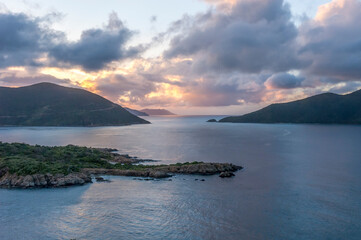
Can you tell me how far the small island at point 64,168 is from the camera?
53.6m

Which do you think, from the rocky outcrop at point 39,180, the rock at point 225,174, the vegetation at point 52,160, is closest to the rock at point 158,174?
the vegetation at point 52,160

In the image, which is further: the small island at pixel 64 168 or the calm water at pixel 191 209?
the small island at pixel 64 168

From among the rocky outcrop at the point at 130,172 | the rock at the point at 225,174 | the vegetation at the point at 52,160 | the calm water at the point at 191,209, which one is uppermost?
the vegetation at the point at 52,160

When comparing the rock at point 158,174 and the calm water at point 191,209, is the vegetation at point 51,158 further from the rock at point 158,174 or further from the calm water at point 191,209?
the rock at point 158,174

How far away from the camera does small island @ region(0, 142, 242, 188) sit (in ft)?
176

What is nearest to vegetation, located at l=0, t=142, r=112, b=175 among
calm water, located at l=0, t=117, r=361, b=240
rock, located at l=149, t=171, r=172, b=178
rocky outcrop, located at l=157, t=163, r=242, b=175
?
calm water, located at l=0, t=117, r=361, b=240

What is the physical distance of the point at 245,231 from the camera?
35.7 meters

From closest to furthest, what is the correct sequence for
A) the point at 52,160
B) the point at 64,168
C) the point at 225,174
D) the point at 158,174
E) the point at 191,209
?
the point at 191,209 < the point at 64,168 < the point at 158,174 < the point at 225,174 < the point at 52,160

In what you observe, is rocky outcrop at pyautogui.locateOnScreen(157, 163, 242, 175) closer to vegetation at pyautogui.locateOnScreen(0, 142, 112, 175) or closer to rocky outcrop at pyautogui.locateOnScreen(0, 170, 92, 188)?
vegetation at pyautogui.locateOnScreen(0, 142, 112, 175)

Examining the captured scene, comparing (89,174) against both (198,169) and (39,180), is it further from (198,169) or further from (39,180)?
(198,169)

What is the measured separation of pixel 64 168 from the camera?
58.8 meters

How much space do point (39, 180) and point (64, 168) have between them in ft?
20.9

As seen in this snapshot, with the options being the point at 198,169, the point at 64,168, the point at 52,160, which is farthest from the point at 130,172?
the point at 52,160

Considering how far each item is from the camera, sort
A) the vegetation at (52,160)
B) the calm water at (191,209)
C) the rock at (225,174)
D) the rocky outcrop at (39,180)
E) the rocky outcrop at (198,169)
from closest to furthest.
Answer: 1. the calm water at (191,209)
2. the rocky outcrop at (39,180)
3. the vegetation at (52,160)
4. the rock at (225,174)
5. the rocky outcrop at (198,169)
